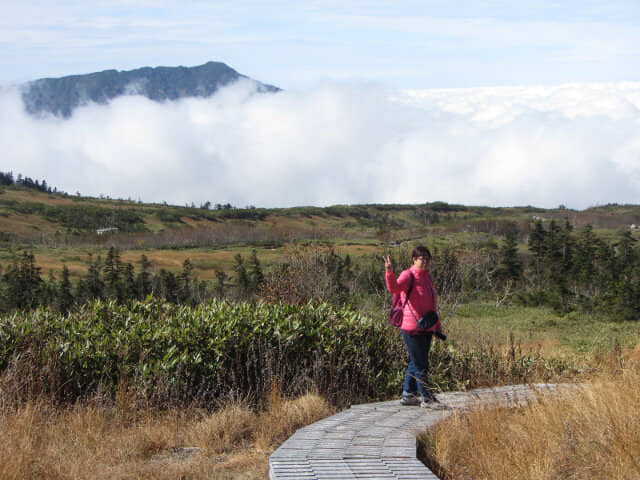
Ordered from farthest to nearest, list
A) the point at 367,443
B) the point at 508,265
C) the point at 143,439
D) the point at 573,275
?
1. the point at 508,265
2. the point at 573,275
3. the point at 143,439
4. the point at 367,443

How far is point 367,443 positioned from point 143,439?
2157 mm

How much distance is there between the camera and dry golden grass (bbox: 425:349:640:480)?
179 inches

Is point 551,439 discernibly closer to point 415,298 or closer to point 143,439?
point 415,298

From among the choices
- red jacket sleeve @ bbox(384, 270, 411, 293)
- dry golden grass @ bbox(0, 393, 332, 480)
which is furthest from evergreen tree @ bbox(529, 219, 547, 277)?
dry golden grass @ bbox(0, 393, 332, 480)

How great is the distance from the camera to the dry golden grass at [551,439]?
4555 mm

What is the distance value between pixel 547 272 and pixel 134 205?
150 meters

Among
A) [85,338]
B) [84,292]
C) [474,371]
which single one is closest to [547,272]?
[84,292]

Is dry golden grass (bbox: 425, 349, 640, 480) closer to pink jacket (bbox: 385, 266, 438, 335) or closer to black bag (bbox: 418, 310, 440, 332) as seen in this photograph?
black bag (bbox: 418, 310, 440, 332)

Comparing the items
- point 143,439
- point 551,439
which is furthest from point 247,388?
point 551,439

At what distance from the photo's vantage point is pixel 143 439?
228 inches

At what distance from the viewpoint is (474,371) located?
8047 mm

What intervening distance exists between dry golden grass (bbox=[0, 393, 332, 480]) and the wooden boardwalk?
438mm

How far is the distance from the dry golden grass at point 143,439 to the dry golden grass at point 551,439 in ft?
5.26

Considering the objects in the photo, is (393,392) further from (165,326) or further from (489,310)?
(489,310)
